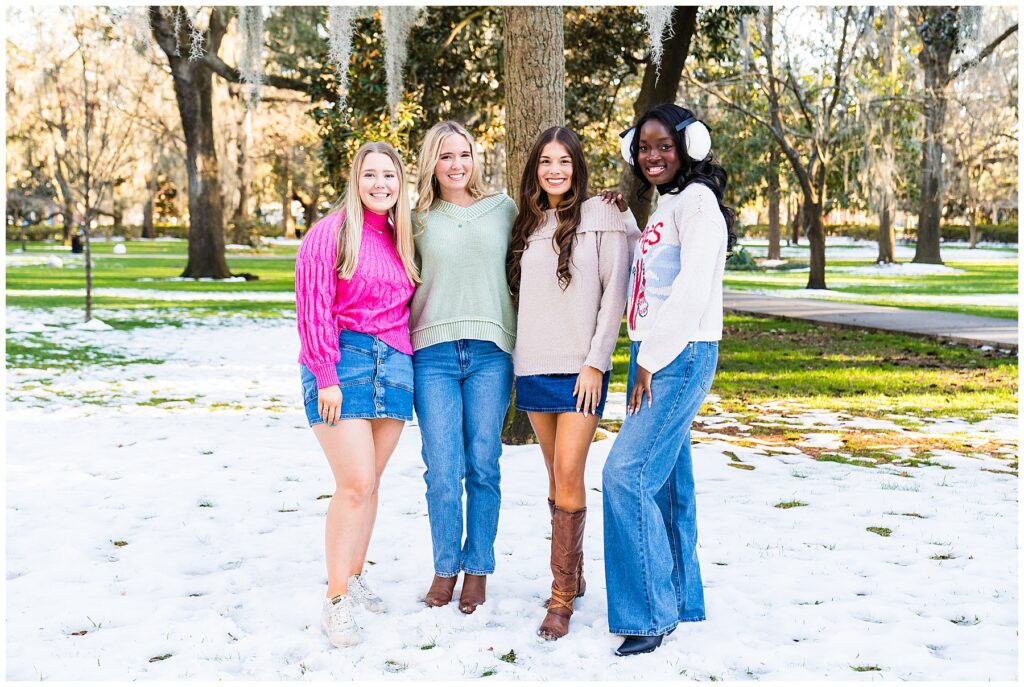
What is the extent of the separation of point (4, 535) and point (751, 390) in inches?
231

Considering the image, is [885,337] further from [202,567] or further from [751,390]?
[202,567]

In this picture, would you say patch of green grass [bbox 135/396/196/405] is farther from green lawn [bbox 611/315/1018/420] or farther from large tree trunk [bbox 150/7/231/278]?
large tree trunk [bbox 150/7/231/278]

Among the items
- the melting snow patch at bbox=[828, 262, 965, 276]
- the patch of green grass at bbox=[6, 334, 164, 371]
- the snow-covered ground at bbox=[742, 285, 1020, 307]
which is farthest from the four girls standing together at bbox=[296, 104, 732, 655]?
the melting snow patch at bbox=[828, 262, 965, 276]

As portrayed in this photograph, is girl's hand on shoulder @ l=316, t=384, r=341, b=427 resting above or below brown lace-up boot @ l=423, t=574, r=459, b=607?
above

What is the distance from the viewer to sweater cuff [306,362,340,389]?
10.4 ft

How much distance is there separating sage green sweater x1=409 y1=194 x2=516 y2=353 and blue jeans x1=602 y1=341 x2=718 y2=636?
1.70 feet

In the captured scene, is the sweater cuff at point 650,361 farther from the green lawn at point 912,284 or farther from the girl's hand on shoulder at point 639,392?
the green lawn at point 912,284

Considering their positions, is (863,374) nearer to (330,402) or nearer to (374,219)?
(374,219)

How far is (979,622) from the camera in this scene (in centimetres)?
331

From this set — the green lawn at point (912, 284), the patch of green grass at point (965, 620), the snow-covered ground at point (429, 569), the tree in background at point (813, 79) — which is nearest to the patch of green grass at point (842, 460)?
the snow-covered ground at point (429, 569)

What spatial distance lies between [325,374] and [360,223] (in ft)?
1.70

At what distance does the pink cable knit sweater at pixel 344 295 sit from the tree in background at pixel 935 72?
9220mm

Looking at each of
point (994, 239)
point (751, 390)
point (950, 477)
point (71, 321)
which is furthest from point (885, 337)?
point (994, 239)

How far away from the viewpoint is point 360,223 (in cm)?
328
